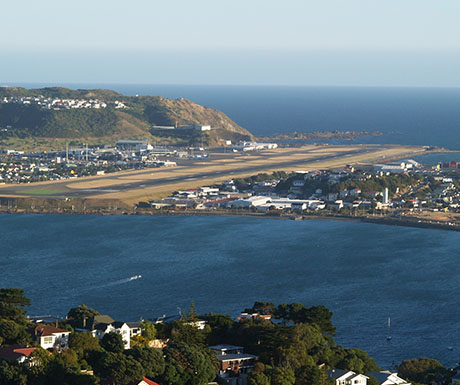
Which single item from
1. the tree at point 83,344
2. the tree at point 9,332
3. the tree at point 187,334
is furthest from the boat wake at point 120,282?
the tree at point 83,344

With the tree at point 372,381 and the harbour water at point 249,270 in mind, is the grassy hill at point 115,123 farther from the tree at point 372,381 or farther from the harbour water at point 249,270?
the tree at point 372,381

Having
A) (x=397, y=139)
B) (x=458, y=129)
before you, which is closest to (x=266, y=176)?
(x=397, y=139)

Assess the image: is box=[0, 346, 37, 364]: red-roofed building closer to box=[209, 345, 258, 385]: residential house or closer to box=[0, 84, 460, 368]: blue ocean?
box=[209, 345, 258, 385]: residential house

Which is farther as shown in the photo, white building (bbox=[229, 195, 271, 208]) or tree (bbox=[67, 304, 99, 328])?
white building (bbox=[229, 195, 271, 208])

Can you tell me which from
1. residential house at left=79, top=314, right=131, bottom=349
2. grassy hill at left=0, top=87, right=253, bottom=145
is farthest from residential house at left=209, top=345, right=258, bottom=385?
grassy hill at left=0, top=87, right=253, bottom=145

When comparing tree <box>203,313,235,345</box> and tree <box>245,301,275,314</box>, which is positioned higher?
tree <box>203,313,235,345</box>

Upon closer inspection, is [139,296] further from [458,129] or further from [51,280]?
[458,129]

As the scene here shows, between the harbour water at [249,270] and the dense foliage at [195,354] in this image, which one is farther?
the harbour water at [249,270]

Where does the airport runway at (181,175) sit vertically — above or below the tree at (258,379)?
below
